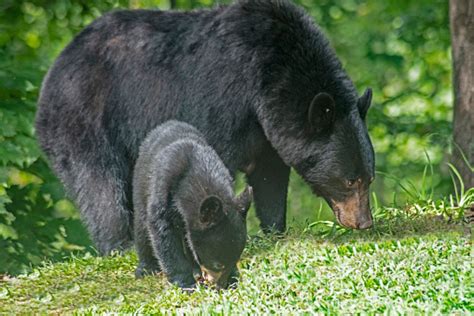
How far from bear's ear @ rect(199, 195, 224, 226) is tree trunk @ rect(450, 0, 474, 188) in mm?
3574

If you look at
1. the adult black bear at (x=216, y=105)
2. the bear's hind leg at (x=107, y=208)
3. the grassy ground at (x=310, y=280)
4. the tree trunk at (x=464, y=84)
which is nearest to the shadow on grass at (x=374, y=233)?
the grassy ground at (x=310, y=280)

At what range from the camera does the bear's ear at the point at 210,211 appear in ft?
18.8

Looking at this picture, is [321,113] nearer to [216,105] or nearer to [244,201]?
[216,105]

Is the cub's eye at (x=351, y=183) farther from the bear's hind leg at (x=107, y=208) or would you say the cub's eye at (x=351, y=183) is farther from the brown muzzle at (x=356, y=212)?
the bear's hind leg at (x=107, y=208)

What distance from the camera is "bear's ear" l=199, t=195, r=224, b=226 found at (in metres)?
5.73

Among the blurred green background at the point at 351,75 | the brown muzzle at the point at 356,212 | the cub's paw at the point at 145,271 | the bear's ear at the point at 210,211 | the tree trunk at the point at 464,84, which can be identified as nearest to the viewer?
the bear's ear at the point at 210,211

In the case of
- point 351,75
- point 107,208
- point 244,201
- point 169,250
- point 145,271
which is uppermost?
point 244,201

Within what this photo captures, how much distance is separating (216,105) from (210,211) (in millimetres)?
1870

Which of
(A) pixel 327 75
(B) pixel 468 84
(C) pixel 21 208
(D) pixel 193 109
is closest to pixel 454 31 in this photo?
(B) pixel 468 84

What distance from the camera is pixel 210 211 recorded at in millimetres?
5770

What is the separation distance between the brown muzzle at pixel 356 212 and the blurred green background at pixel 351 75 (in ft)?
3.39

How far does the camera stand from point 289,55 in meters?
7.41

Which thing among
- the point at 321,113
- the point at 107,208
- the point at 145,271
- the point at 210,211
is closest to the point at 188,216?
the point at 210,211

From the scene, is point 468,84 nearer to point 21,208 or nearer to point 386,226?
point 386,226
